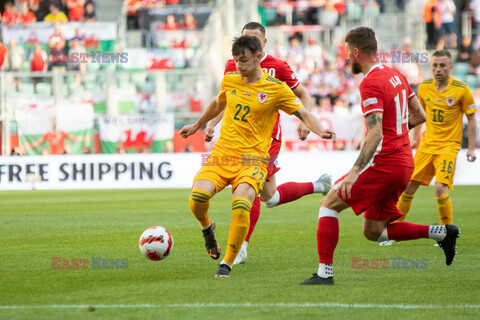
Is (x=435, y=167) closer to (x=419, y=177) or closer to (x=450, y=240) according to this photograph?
(x=419, y=177)

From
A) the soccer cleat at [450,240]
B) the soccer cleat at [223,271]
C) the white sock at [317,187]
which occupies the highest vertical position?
the white sock at [317,187]

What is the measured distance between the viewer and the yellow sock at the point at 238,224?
6.56 meters

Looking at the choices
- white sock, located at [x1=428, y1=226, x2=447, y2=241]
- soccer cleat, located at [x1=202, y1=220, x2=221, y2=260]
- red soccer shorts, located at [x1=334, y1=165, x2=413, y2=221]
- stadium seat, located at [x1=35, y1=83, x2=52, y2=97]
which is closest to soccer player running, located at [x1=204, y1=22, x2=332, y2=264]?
soccer cleat, located at [x1=202, y1=220, x2=221, y2=260]

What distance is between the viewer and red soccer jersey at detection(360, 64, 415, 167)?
596 centimetres

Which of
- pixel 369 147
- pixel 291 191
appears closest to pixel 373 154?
pixel 369 147

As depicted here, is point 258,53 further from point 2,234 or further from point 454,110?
point 2,234

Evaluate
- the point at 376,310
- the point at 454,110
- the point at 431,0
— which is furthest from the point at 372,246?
the point at 431,0

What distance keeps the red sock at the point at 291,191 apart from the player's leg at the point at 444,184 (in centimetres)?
170

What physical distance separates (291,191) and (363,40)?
8.60 ft

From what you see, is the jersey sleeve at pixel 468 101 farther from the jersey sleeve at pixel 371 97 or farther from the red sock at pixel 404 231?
the jersey sleeve at pixel 371 97

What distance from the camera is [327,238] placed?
6180mm

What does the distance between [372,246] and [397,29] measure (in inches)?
763

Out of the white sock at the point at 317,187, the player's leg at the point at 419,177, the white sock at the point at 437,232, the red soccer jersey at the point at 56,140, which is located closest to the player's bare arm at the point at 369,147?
the white sock at the point at 437,232

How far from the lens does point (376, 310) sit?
16.8 ft
